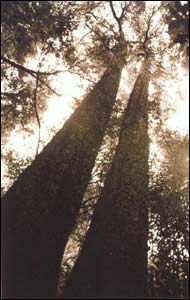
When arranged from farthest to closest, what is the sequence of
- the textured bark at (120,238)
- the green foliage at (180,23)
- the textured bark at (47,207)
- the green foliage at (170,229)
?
the green foliage at (170,229), the textured bark at (120,238), the textured bark at (47,207), the green foliage at (180,23)

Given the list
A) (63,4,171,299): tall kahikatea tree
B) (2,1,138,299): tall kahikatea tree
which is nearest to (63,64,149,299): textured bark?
(63,4,171,299): tall kahikatea tree

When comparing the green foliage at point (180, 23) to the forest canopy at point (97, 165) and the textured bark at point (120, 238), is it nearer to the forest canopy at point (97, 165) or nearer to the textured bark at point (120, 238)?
the forest canopy at point (97, 165)

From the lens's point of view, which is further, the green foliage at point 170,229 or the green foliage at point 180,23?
the green foliage at point 170,229

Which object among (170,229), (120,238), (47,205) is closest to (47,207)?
(47,205)

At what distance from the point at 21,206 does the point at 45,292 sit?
5.94ft

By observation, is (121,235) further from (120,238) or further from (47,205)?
(47,205)

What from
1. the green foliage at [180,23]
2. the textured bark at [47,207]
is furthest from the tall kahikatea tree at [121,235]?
the green foliage at [180,23]

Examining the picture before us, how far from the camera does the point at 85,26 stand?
1172cm

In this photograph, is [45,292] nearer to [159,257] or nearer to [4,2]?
[159,257]

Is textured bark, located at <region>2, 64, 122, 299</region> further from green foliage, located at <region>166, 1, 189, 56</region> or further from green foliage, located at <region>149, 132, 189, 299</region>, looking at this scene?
green foliage, located at <region>166, 1, 189, 56</region>

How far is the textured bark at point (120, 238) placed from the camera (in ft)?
20.4

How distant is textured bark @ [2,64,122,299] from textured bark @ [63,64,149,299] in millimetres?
497

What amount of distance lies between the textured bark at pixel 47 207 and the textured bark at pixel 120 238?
497mm

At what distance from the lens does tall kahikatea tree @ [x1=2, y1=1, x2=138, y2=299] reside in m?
5.88
